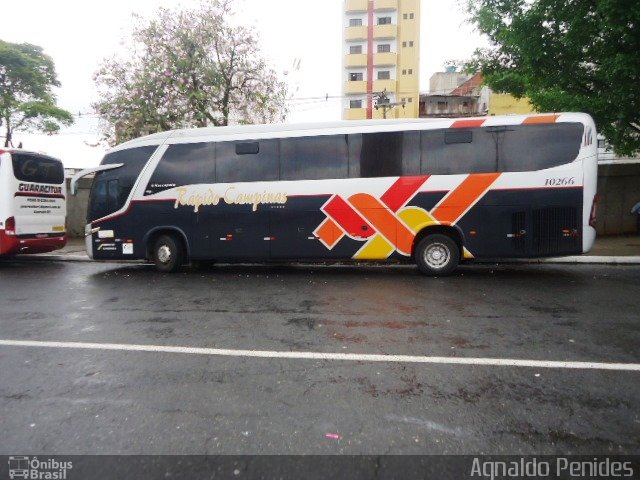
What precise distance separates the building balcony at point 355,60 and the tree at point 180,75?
35705mm

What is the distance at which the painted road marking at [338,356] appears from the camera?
399 centimetres

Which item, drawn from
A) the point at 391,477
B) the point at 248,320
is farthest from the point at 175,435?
the point at 248,320

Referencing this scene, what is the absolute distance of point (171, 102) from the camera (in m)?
15.9

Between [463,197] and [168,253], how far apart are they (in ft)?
22.0

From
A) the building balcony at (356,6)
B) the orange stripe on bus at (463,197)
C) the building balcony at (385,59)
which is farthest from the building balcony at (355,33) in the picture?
the orange stripe on bus at (463,197)

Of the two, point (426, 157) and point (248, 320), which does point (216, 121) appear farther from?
point (248, 320)

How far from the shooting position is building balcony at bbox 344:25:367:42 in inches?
1953

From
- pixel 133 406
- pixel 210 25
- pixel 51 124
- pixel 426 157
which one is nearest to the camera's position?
pixel 133 406

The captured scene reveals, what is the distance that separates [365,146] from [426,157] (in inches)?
49.9

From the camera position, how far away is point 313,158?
31.2ft

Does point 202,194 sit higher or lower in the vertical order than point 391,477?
higher

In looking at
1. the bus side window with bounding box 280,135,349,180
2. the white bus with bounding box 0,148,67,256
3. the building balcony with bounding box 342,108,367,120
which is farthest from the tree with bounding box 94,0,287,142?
the building balcony with bounding box 342,108,367,120

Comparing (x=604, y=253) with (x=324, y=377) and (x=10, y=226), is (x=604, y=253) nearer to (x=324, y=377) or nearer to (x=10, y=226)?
(x=324, y=377)

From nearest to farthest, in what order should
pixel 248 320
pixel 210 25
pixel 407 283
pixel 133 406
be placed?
pixel 133 406 < pixel 248 320 < pixel 407 283 < pixel 210 25
